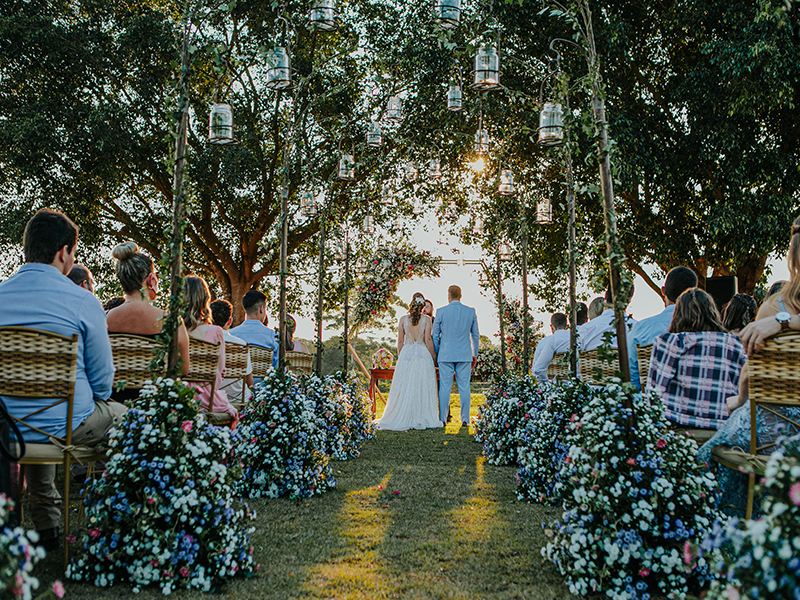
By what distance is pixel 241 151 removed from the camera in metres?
12.4

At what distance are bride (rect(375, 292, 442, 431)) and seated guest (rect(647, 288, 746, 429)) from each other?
637 centimetres

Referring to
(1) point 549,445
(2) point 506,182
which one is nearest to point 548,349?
(2) point 506,182

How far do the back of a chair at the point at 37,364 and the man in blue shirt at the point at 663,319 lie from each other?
11.1ft

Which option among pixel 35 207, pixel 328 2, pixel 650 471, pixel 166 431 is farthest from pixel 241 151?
pixel 650 471

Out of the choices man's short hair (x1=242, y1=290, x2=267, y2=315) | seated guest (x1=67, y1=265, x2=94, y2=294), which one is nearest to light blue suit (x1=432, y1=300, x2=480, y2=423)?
man's short hair (x1=242, y1=290, x2=267, y2=315)

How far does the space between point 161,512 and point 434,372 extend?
25.0 ft

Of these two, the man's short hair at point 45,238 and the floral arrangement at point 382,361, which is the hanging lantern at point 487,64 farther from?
the floral arrangement at point 382,361

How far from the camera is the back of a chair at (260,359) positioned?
6219 mm

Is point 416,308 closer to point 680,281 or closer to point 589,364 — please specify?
point 589,364

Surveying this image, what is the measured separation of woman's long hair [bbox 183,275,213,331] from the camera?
15.8ft

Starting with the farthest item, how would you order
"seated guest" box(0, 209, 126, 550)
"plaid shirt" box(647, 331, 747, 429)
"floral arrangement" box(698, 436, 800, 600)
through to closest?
"plaid shirt" box(647, 331, 747, 429), "seated guest" box(0, 209, 126, 550), "floral arrangement" box(698, 436, 800, 600)

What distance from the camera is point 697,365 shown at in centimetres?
375

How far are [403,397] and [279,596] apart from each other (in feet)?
23.9

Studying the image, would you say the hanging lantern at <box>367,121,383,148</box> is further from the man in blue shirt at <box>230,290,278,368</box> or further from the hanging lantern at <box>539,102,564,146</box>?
the hanging lantern at <box>539,102,564,146</box>
